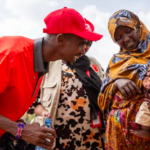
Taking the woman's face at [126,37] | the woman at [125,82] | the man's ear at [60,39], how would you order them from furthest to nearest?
1. the woman's face at [126,37]
2. the woman at [125,82]
3. the man's ear at [60,39]

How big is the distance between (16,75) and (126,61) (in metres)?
1.19

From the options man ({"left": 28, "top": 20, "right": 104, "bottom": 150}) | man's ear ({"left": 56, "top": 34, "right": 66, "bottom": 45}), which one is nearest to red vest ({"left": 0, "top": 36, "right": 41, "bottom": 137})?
man's ear ({"left": 56, "top": 34, "right": 66, "bottom": 45})

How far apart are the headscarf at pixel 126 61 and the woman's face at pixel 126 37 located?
1.4 inches

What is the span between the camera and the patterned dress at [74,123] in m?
2.72

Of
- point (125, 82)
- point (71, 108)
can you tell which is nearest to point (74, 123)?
point (71, 108)

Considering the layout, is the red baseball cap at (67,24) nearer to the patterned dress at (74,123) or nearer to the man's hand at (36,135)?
the man's hand at (36,135)

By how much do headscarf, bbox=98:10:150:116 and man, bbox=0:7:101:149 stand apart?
43 centimetres

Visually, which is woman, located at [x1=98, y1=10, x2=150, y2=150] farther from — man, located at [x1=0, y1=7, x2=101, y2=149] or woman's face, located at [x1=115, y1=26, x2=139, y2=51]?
man, located at [x1=0, y1=7, x2=101, y2=149]

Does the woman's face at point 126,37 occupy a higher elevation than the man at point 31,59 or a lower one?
higher

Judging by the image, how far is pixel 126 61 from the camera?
2383 millimetres

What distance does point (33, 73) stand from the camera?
1.87 meters

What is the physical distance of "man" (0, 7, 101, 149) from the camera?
1.62 meters

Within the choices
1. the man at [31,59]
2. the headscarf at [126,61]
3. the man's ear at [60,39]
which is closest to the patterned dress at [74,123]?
the headscarf at [126,61]

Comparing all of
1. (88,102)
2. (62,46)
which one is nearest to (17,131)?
(62,46)
